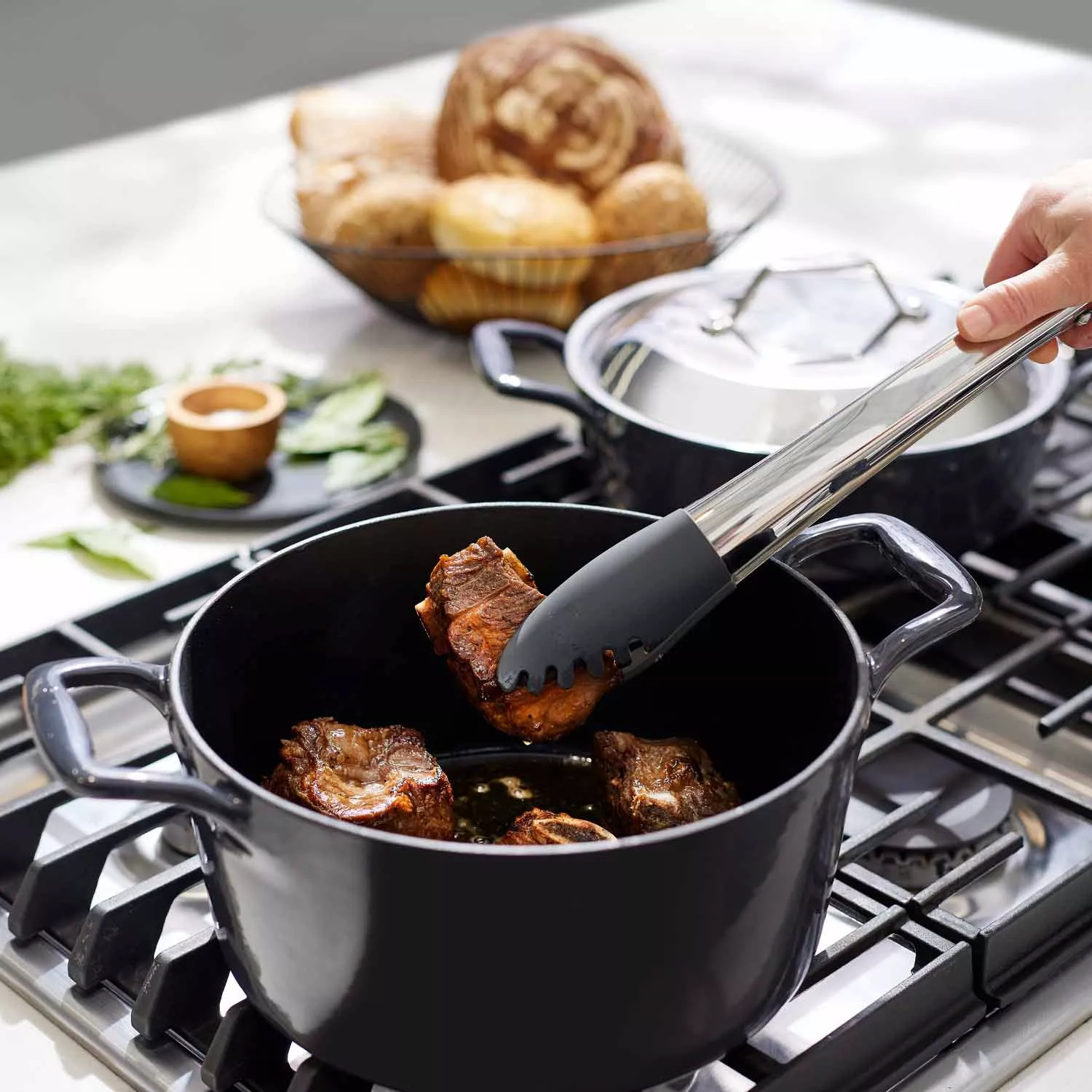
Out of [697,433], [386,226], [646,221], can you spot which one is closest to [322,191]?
[386,226]

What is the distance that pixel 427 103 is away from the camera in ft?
6.23

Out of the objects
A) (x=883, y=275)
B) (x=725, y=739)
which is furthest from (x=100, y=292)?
(x=725, y=739)

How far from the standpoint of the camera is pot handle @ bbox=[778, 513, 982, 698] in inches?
24.5

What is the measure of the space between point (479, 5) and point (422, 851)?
44.9 inches

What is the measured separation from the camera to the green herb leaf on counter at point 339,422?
1.18 meters

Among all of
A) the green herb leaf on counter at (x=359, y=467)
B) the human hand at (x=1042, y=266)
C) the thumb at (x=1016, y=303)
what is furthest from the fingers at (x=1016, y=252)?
the green herb leaf on counter at (x=359, y=467)

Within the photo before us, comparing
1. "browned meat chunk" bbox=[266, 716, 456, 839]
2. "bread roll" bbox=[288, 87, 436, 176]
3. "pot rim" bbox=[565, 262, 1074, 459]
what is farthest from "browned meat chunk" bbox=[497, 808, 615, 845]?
"bread roll" bbox=[288, 87, 436, 176]

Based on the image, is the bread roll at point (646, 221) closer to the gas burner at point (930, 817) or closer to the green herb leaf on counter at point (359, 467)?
the green herb leaf on counter at point (359, 467)

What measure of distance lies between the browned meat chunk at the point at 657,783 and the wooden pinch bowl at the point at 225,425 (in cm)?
49

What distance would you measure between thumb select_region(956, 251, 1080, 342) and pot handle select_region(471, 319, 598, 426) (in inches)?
10.5

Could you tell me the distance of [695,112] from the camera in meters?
1.90

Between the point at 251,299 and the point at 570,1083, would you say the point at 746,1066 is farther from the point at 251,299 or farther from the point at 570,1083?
the point at 251,299

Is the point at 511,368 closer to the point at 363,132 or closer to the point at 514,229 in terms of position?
the point at 514,229

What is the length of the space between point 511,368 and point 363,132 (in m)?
0.53
